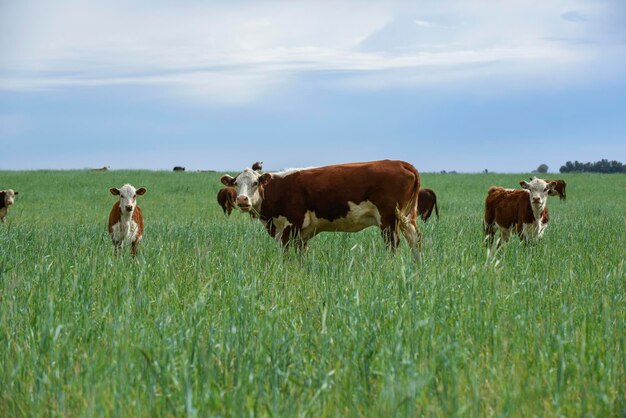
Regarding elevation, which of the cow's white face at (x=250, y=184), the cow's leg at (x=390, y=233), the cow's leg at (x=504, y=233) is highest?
the cow's white face at (x=250, y=184)

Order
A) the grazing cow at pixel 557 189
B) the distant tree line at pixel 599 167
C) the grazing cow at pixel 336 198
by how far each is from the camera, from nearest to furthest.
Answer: the grazing cow at pixel 336 198 → the grazing cow at pixel 557 189 → the distant tree line at pixel 599 167

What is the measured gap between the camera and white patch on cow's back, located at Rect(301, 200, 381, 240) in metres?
10.3

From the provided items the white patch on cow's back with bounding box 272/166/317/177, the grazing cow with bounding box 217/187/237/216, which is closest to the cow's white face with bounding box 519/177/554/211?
the white patch on cow's back with bounding box 272/166/317/177

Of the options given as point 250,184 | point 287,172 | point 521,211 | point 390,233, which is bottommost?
point 390,233

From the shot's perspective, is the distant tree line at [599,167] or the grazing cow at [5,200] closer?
the grazing cow at [5,200]

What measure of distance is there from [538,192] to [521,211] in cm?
41

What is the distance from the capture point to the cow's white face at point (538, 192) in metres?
11.1

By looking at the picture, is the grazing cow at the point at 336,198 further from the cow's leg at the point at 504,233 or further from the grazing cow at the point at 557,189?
the grazing cow at the point at 557,189

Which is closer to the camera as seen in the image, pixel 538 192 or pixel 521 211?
pixel 538 192

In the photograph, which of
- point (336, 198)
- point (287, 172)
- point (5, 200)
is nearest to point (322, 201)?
point (336, 198)

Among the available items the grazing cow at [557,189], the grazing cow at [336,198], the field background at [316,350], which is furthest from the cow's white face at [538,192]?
the field background at [316,350]

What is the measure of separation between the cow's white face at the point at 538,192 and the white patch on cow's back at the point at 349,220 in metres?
2.62

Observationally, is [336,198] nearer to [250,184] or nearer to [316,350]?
[250,184]

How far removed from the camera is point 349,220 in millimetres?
10453
